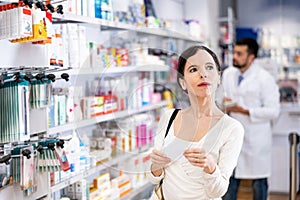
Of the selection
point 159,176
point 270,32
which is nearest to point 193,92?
point 159,176

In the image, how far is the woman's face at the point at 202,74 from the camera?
209 cm

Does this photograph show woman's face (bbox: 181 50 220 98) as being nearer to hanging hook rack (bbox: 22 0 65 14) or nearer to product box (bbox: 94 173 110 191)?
hanging hook rack (bbox: 22 0 65 14)

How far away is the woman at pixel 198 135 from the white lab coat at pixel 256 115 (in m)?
2.25

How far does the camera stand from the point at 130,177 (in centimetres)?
398

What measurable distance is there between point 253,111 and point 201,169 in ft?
7.56

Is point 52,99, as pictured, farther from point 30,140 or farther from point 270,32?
point 270,32

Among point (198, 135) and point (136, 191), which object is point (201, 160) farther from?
point (136, 191)

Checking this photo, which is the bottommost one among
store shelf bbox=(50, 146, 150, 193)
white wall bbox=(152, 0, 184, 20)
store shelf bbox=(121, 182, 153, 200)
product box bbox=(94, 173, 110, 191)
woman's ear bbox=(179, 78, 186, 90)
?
store shelf bbox=(121, 182, 153, 200)

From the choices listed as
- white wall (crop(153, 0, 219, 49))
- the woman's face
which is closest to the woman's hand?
the woman's face

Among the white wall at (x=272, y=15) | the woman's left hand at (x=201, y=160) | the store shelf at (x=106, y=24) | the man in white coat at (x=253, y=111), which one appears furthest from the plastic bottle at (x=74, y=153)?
the white wall at (x=272, y=15)

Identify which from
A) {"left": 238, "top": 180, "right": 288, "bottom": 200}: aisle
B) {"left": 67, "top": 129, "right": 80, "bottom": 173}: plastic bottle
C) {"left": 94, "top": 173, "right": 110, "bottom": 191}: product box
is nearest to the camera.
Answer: {"left": 67, "top": 129, "right": 80, "bottom": 173}: plastic bottle

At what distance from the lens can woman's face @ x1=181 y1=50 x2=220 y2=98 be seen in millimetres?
2088

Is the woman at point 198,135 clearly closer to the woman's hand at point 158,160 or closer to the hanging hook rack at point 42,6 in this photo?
the woman's hand at point 158,160

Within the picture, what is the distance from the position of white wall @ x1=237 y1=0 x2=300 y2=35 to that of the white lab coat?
301 cm
